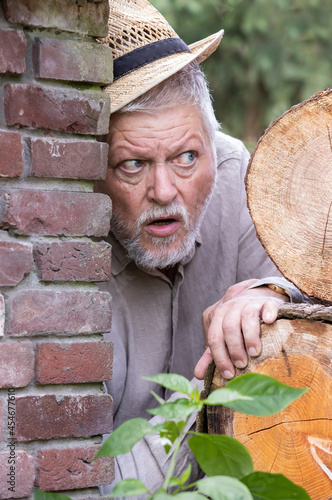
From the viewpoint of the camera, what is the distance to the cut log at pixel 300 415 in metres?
1.73

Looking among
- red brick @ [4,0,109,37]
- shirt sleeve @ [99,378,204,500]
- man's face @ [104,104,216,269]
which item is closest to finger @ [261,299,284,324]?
shirt sleeve @ [99,378,204,500]

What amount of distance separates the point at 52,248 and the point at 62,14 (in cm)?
55

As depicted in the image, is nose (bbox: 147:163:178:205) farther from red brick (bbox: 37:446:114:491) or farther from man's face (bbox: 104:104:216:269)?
red brick (bbox: 37:446:114:491)

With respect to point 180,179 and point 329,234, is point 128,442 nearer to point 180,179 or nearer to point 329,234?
point 329,234

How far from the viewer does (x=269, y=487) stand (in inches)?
55.8

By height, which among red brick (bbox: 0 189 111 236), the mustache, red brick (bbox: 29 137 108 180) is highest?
red brick (bbox: 29 137 108 180)

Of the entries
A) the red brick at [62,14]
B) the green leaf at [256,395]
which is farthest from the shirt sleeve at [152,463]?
the red brick at [62,14]

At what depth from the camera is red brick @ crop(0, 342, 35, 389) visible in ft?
5.47

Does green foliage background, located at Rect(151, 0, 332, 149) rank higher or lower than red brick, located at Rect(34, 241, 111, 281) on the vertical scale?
higher

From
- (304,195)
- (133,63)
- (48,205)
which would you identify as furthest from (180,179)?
(48,205)

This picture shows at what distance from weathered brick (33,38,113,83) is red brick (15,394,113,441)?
2.48 feet

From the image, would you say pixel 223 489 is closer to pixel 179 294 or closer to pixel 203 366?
pixel 203 366

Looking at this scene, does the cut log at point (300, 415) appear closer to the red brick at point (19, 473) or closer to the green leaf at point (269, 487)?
the green leaf at point (269, 487)

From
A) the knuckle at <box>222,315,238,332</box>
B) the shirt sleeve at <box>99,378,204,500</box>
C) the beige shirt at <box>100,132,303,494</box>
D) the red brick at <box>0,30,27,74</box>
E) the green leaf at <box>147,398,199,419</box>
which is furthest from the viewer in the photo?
the beige shirt at <box>100,132,303,494</box>
